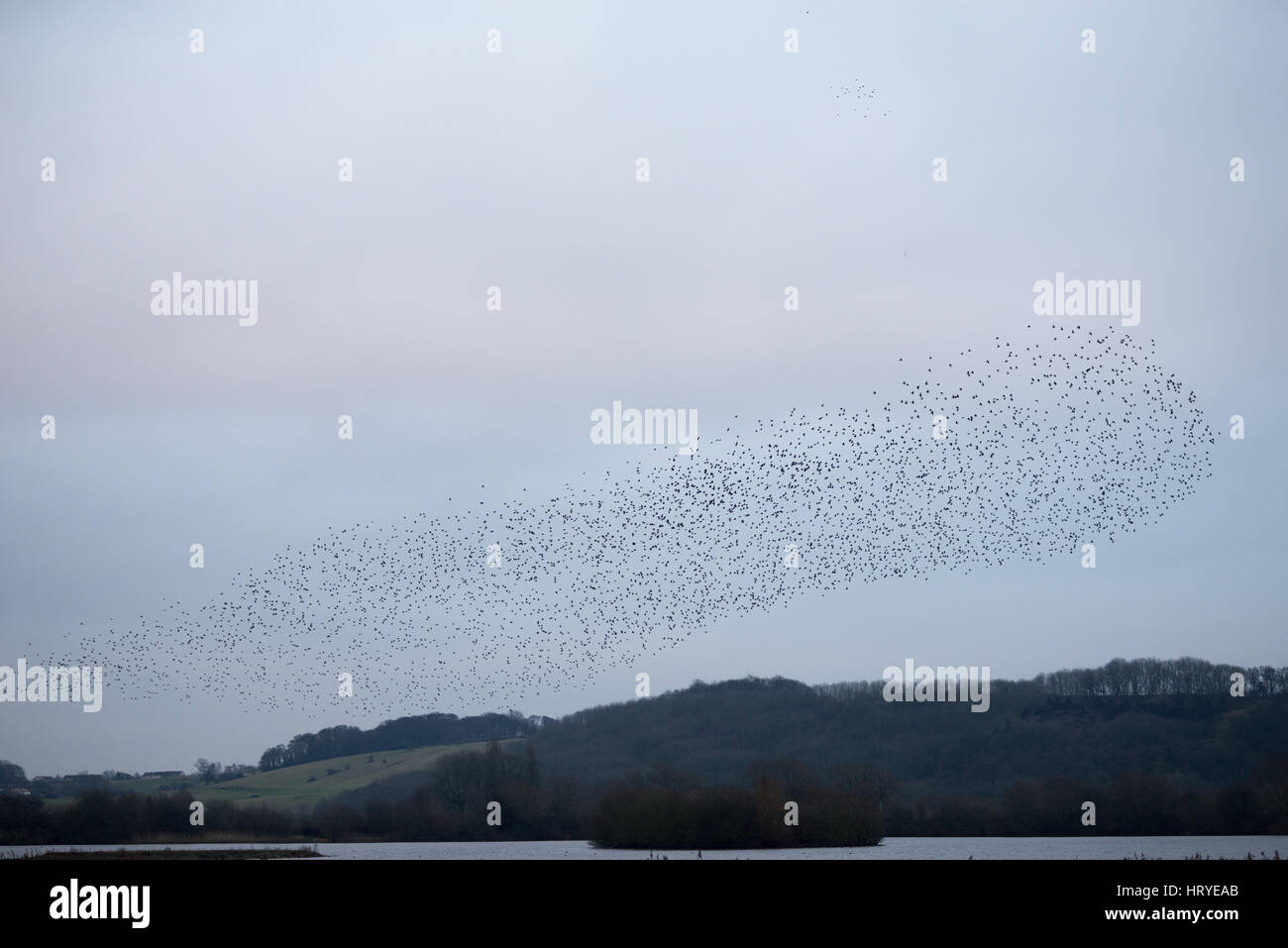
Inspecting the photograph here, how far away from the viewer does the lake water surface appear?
256 ft

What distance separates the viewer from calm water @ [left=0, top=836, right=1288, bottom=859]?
77750mm

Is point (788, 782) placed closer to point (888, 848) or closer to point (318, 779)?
point (888, 848)

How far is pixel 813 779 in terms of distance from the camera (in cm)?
10606

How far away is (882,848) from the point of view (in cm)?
9262

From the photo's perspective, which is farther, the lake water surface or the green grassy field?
the green grassy field

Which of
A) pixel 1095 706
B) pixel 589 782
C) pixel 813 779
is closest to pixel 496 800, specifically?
pixel 589 782

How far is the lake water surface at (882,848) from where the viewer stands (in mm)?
78062

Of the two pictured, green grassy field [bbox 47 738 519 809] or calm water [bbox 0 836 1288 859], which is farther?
green grassy field [bbox 47 738 519 809]

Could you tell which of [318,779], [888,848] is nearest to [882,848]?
[888,848]
